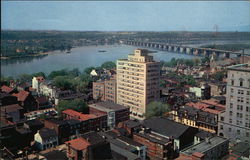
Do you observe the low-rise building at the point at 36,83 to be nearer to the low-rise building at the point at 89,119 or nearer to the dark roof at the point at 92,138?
the low-rise building at the point at 89,119

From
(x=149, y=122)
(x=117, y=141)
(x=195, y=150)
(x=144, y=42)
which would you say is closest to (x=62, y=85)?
(x=149, y=122)

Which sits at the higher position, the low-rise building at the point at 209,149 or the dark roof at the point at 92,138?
the dark roof at the point at 92,138

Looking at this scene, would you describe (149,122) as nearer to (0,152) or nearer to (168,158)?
(168,158)

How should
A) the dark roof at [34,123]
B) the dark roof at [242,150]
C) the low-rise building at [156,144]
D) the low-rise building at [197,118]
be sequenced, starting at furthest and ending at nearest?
the low-rise building at [197,118], the dark roof at [34,123], the low-rise building at [156,144], the dark roof at [242,150]

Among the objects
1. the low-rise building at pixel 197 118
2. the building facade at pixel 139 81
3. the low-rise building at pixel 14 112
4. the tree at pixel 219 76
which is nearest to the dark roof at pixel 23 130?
the low-rise building at pixel 14 112

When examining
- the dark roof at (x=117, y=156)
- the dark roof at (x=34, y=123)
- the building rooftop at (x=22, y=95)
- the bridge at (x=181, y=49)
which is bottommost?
the dark roof at (x=34, y=123)

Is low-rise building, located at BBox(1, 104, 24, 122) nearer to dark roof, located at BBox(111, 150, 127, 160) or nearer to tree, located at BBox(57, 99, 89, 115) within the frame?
tree, located at BBox(57, 99, 89, 115)

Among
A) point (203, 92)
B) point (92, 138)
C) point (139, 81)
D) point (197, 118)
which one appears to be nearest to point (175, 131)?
point (197, 118)
